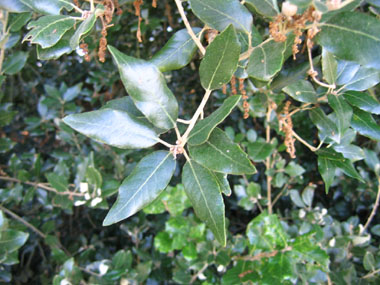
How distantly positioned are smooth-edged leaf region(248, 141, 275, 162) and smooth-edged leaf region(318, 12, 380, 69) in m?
0.60

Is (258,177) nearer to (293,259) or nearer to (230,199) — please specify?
(230,199)

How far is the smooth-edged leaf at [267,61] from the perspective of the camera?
51 cm

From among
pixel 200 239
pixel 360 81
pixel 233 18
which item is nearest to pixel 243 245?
pixel 200 239

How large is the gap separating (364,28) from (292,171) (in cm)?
84

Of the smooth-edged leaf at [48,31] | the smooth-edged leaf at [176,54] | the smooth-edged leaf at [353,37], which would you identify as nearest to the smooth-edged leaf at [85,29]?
the smooth-edged leaf at [48,31]

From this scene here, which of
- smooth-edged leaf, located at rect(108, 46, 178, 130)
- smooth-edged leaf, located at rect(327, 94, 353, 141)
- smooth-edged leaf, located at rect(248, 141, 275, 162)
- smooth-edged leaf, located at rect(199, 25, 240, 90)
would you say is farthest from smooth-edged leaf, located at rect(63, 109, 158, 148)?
smooth-edged leaf, located at rect(248, 141, 275, 162)

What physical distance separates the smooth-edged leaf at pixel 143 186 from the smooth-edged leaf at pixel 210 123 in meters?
0.07

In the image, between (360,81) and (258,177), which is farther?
(258,177)

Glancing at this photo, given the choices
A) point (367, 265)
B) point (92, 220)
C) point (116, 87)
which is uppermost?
point (116, 87)

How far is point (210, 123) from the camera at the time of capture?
506 millimetres

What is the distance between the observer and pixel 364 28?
18.6 inches

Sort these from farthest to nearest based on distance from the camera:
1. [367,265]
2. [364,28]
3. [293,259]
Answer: [367,265] → [293,259] → [364,28]

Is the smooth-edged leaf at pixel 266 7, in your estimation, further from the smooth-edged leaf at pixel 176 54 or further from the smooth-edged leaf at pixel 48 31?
the smooth-edged leaf at pixel 48 31

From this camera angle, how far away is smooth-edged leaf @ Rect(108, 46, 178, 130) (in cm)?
50
